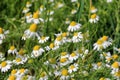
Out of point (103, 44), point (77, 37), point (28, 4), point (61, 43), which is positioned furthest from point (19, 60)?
point (28, 4)

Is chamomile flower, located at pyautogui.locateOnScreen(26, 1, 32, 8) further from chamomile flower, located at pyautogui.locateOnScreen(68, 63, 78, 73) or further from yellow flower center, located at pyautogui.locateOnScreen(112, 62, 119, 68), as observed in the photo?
yellow flower center, located at pyautogui.locateOnScreen(112, 62, 119, 68)

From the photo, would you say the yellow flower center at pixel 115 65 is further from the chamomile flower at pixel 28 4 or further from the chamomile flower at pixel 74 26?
the chamomile flower at pixel 28 4

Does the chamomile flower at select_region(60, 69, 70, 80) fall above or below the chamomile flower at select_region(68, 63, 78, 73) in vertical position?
below

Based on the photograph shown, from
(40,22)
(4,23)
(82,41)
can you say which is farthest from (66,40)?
(4,23)

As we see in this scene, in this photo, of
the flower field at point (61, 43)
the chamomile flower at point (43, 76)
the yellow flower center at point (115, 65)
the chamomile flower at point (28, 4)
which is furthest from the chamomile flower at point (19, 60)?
the chamomile flower at point (28, 4)

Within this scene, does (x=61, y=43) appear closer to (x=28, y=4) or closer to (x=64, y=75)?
(x=64, y=75)

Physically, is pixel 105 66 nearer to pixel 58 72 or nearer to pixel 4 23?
pixel 58 72

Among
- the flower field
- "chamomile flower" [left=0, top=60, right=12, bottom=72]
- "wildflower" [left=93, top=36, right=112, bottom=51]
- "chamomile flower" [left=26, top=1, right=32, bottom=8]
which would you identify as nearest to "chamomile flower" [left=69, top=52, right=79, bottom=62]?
the flower field

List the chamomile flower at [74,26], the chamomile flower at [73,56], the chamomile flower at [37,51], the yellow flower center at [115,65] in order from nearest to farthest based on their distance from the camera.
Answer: the yellow flower center at [115,65]
the chamomile flower at [73,56]
the chamomile flower at [37,51]
the chamomile flower at [74,26]
